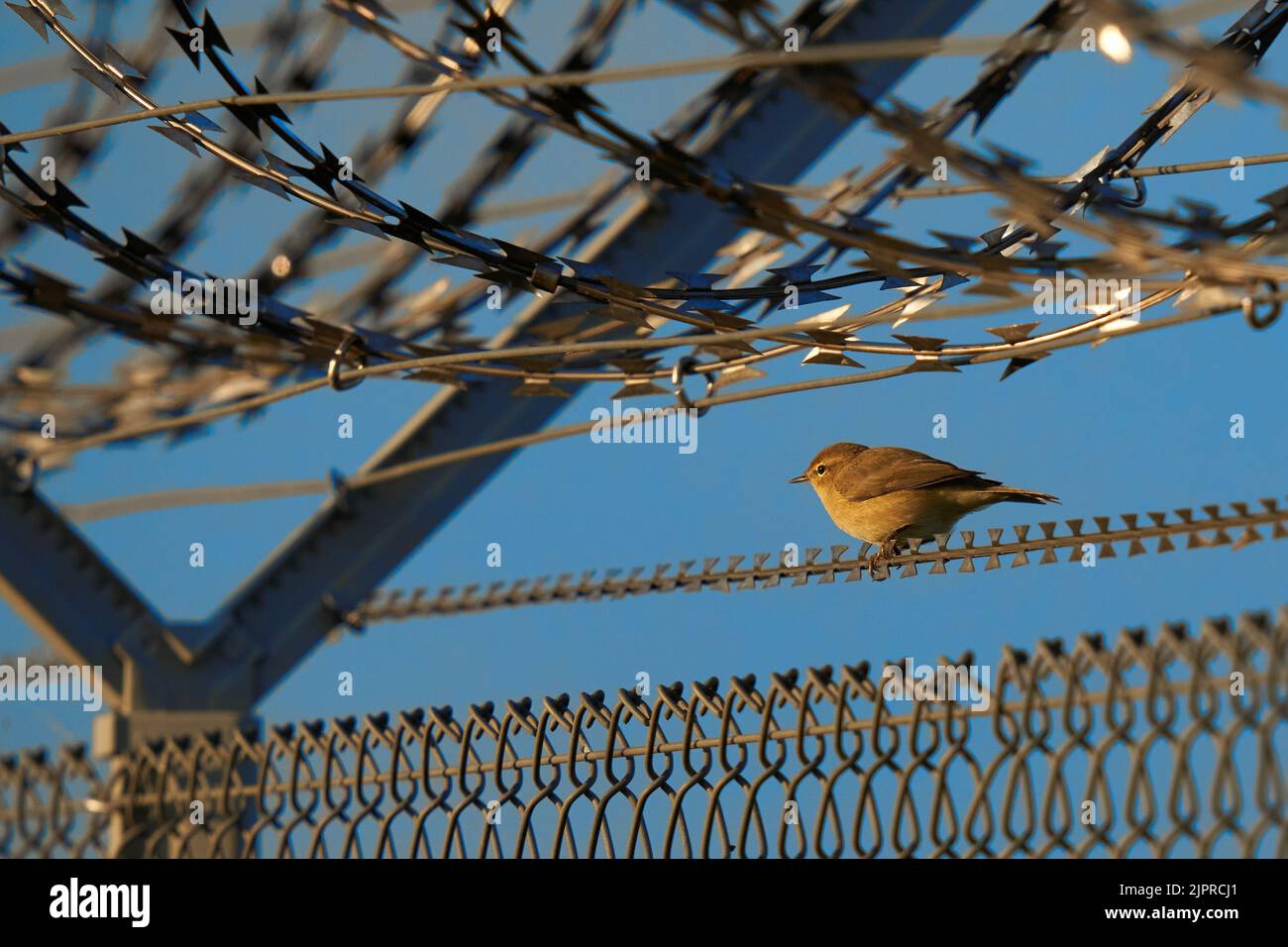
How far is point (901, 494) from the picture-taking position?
15.2 feet

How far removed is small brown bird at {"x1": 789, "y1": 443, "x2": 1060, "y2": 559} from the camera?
448 centimetres

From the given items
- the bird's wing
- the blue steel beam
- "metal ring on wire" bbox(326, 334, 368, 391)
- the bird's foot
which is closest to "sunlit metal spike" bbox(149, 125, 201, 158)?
"metal ring on wire" bbox(326, 334, 368, 391)

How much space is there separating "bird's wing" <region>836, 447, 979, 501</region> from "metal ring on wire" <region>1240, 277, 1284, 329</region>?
1.72 m

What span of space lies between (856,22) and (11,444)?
147 inches

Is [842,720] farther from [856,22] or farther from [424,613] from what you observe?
[424,613]

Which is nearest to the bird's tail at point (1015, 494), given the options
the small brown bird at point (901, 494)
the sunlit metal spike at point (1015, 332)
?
the small brown bird at point (901, 494)

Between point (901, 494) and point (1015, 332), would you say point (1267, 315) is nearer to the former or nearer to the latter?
point (1015, 332)

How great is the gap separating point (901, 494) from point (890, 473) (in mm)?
92

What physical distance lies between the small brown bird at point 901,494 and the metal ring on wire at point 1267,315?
1511 mm

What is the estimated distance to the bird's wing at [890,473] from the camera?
14.9ft

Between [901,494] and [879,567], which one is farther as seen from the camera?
[901,494]

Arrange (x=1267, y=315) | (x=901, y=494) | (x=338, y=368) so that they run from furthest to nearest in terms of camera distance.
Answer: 1. (x=901, y=494)
2. (x=338, y=368)
3. (x=1267, y=315)

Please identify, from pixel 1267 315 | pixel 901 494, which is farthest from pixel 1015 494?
pixel 1267 315
